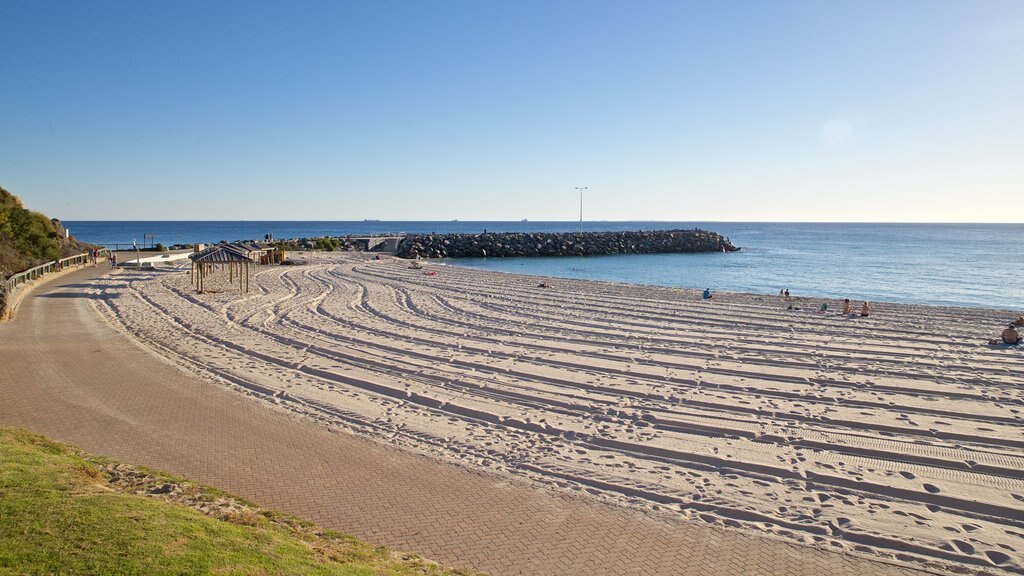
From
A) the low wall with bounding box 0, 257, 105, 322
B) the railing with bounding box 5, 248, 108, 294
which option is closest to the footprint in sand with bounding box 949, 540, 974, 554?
the low wall with bounding box 0, 257, 105, 322

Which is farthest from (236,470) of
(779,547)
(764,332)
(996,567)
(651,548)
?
(764,332)

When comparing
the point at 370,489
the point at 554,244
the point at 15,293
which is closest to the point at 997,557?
the point at 370,489

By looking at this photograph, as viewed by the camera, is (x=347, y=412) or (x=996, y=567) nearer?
(x=996, y=567)

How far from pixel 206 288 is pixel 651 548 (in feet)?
84.3

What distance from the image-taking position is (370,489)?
7.52 m

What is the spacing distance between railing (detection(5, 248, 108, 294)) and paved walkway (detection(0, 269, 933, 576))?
12628mm

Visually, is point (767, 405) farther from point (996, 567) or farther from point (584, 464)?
point (996, 567)

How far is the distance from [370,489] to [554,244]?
192 feet

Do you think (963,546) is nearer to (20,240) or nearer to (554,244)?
(20,240)

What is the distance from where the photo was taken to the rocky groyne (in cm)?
6100

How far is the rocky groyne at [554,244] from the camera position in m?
61.0

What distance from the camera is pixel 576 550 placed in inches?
246

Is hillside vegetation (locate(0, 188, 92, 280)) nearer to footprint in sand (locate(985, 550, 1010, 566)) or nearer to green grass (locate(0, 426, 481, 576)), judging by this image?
green grass (locate(0, 426, 481, 576))

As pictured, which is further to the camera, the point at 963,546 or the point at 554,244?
the point at 554,244
